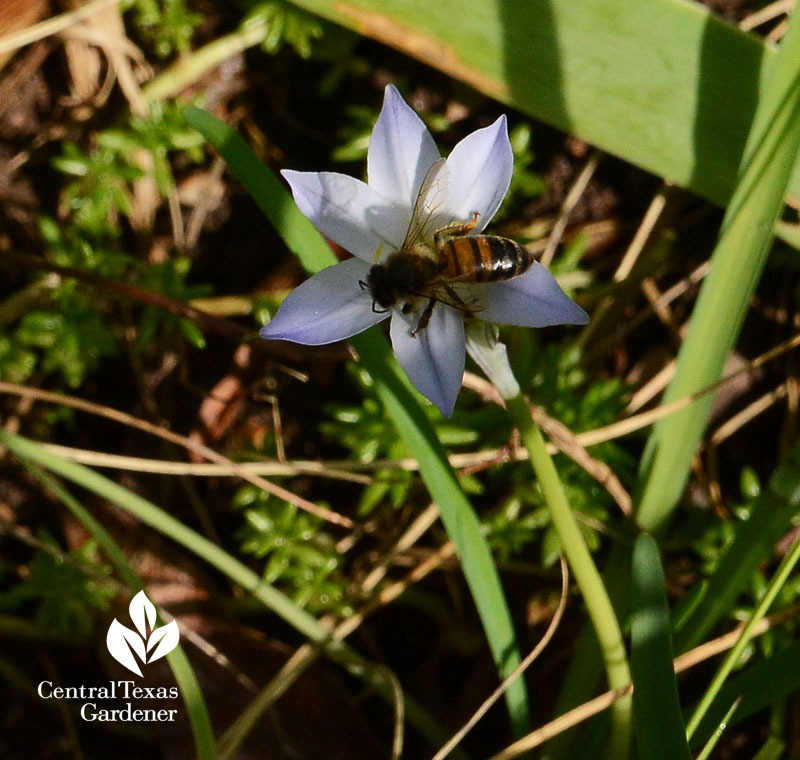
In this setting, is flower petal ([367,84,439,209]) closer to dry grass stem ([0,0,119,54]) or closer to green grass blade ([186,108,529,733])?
green grass blade ([186,108,529,733])

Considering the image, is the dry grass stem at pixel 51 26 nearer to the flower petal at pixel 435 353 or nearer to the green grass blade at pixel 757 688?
the flower petal at pixel 435 353

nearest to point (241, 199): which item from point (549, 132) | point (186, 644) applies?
point (549, 132)

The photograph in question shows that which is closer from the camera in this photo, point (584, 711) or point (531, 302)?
point (531, 302)

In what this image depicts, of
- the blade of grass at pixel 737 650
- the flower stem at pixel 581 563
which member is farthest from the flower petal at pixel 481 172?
the blade of grass at pixel 737 650

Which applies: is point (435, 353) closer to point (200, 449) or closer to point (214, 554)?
point (214, 554)

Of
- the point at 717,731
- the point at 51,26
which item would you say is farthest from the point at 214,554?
the point at 51,26

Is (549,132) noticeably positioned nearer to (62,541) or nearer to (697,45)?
(697,45)

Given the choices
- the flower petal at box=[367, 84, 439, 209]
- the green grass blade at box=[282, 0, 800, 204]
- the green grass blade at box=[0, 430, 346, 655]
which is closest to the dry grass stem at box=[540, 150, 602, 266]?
the green grass blade at box=[282, 0, 800, 204]
